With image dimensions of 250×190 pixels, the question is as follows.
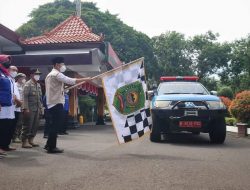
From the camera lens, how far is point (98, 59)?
15922mm

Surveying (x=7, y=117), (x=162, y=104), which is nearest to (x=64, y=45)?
(x=162, y=104)

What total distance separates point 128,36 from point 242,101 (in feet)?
103

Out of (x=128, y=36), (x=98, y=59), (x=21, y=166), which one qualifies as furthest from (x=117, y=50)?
(x=21, y=166)

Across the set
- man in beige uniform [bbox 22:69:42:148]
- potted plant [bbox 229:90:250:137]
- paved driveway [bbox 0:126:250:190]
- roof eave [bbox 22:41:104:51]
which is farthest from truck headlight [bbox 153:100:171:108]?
roof eave [bbox 22:41:104:51]

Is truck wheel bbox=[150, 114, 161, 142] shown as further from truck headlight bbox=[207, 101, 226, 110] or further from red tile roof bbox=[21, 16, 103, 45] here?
red tile roof bbox=[21, 16, 103, 45]

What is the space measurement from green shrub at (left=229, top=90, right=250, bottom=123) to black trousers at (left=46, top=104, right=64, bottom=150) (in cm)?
759

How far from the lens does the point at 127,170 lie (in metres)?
4.68

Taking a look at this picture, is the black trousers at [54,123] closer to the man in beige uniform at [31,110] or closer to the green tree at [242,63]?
the man in beige uniform at [31,110]

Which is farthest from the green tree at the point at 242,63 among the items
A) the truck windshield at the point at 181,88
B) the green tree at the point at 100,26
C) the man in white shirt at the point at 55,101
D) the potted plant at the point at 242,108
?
the man in white shirt at the point at 55,101

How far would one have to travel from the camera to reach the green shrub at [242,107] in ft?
38.9

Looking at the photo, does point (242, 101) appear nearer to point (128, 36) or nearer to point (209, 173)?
point (209, 173)

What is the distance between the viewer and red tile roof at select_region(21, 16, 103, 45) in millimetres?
16516

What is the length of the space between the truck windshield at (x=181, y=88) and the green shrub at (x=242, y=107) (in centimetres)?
327

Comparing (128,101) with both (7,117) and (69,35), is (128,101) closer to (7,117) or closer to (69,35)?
(7,117)
